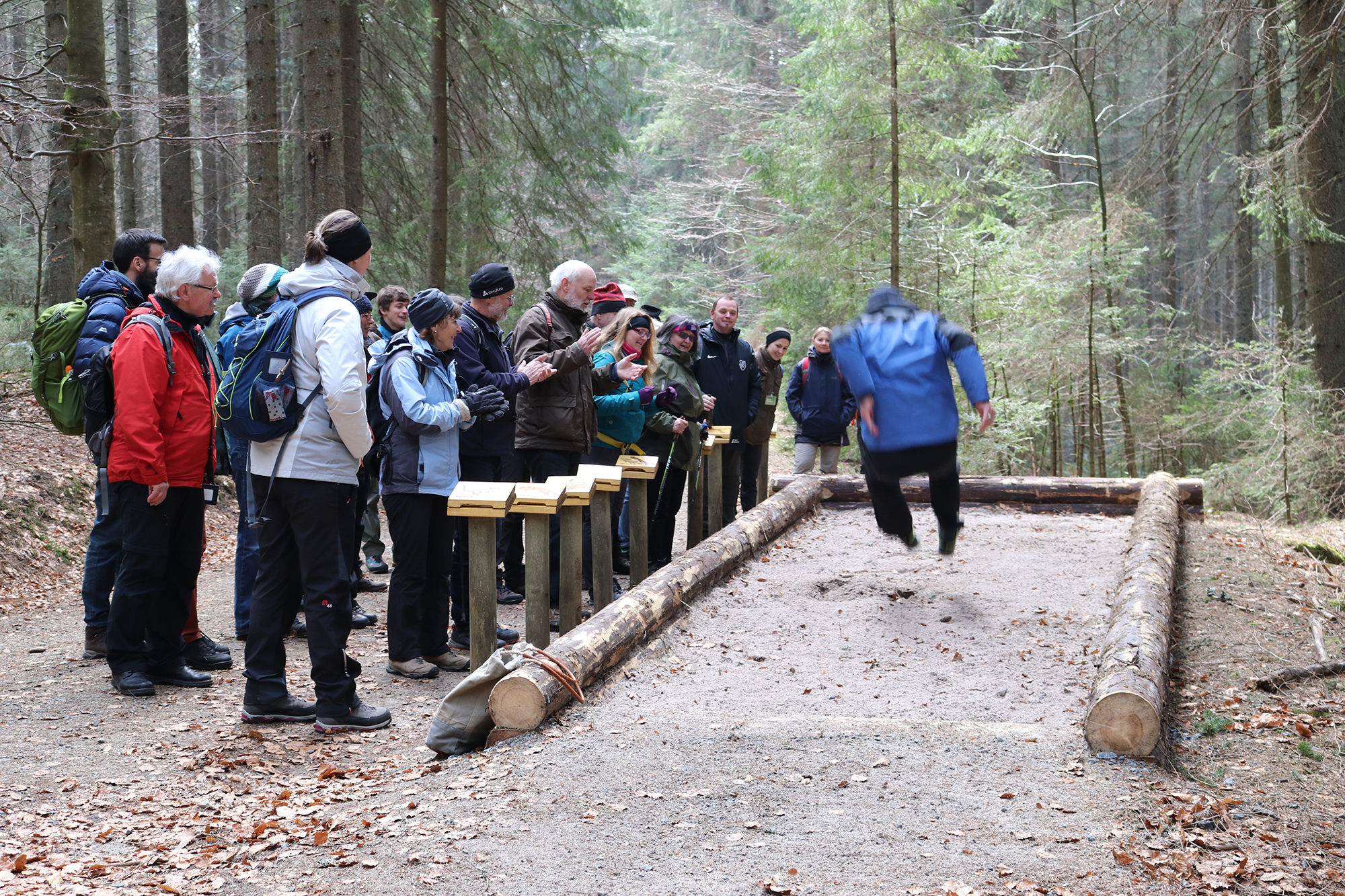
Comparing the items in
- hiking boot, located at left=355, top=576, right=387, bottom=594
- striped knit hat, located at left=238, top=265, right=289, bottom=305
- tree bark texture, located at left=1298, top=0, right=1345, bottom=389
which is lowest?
hiking boot, located at left=355, top=576, right=387, bottom=594

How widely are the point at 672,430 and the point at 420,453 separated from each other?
2.62 meters

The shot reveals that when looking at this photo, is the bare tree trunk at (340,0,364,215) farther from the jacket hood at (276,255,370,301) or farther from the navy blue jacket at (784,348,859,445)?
the jacket hood at (276,255,370,301)

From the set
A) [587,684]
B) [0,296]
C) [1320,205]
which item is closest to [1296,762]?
[587,684]

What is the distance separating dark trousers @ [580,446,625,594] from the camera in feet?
24.1

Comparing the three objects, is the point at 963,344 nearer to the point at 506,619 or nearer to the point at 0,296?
the point at 506,619

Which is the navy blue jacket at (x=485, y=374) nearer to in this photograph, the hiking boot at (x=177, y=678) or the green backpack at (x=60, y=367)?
the hiking boot at (x=177, y=678)

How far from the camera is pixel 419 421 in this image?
5.15 m

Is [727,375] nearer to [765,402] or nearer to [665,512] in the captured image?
[765,402]

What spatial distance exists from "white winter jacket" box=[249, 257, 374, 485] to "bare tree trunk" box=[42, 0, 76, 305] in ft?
26.6

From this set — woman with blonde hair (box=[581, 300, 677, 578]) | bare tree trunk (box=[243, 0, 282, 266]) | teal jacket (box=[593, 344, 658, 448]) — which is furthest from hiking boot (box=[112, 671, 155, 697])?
bare tree trunk (box=[243, 0, 282, 266])

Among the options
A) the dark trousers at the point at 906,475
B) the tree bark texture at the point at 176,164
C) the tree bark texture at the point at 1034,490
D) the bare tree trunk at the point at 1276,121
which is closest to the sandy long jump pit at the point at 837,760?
the dark trousers at the point at 906,475

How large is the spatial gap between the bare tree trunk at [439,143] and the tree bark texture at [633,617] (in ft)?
19.1

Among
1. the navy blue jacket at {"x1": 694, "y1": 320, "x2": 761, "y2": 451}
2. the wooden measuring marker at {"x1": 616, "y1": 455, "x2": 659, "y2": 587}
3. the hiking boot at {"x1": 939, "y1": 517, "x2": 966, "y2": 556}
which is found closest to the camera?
the hiking boot at {"x1": 939, "y1": 517, "x2": 966, "y2": 556}

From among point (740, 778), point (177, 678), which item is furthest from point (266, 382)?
point (740, 778)
